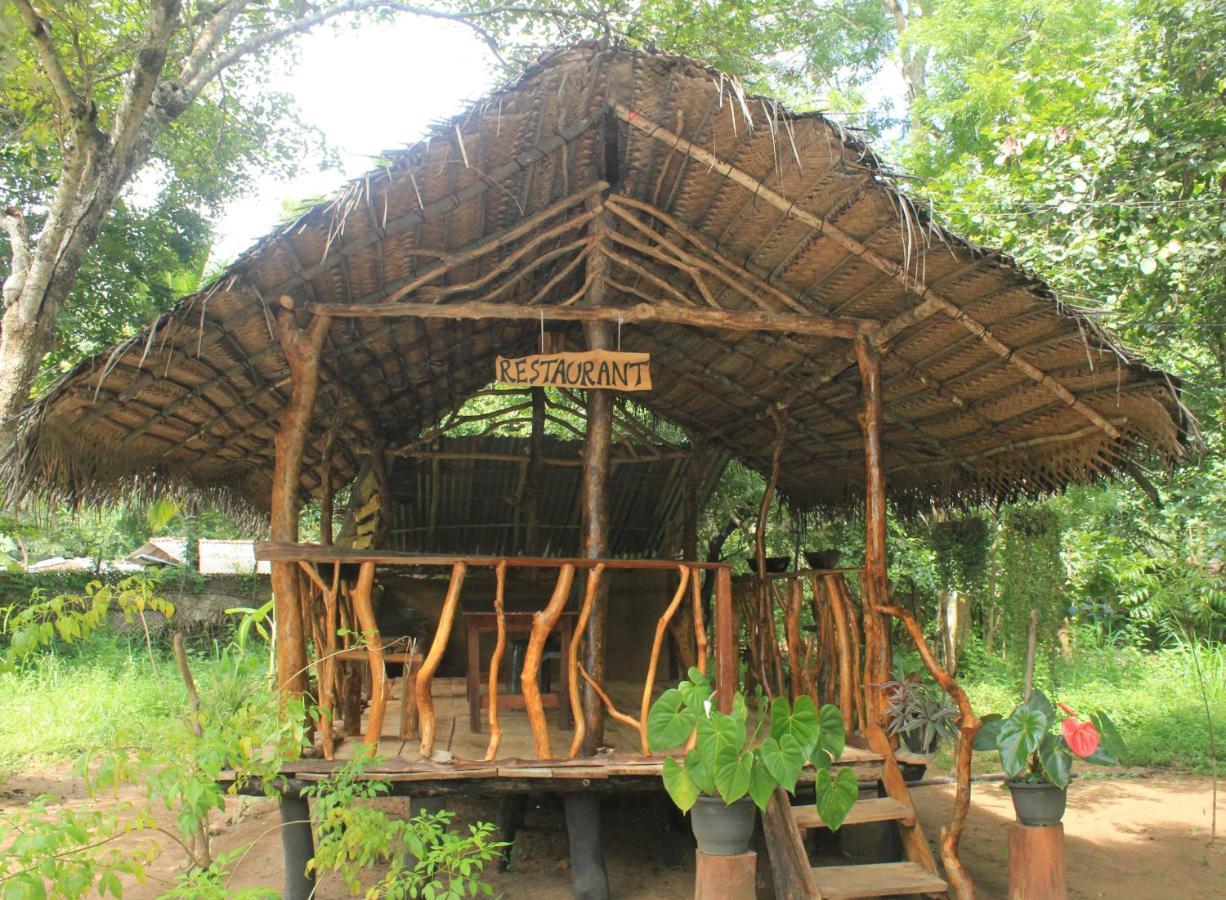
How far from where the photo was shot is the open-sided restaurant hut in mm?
3736

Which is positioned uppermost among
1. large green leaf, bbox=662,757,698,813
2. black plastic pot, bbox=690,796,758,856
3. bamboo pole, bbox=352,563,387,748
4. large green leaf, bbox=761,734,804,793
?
bamboo pole, bbox=352,563,387,748

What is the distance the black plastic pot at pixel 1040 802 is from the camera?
3.41m

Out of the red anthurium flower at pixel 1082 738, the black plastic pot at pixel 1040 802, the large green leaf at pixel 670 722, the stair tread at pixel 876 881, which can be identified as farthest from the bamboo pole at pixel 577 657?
the red anthurium flower at pixel 1082 738

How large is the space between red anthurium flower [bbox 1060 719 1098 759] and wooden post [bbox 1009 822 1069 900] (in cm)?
32

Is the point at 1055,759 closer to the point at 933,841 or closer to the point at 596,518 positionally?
the point at 596,518

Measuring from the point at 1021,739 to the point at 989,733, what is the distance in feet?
0.61

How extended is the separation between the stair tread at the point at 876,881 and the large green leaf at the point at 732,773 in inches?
23.2

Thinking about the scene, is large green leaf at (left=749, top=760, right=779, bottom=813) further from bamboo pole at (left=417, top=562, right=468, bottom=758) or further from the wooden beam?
the wooden beam

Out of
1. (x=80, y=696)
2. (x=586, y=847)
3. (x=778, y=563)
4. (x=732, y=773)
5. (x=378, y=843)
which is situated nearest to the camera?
(x=378, y=843)

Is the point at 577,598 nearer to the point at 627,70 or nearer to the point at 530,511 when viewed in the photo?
the point at 530,511

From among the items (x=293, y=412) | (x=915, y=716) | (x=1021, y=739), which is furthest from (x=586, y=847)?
(x=293, y=412)

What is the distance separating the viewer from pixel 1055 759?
3.38m

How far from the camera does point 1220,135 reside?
5.67 metres

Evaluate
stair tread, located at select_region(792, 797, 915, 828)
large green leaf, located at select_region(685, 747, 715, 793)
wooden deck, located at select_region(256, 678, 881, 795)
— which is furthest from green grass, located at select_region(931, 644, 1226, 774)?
large green leaf, located at select_region(685, 747, 715, 793)
